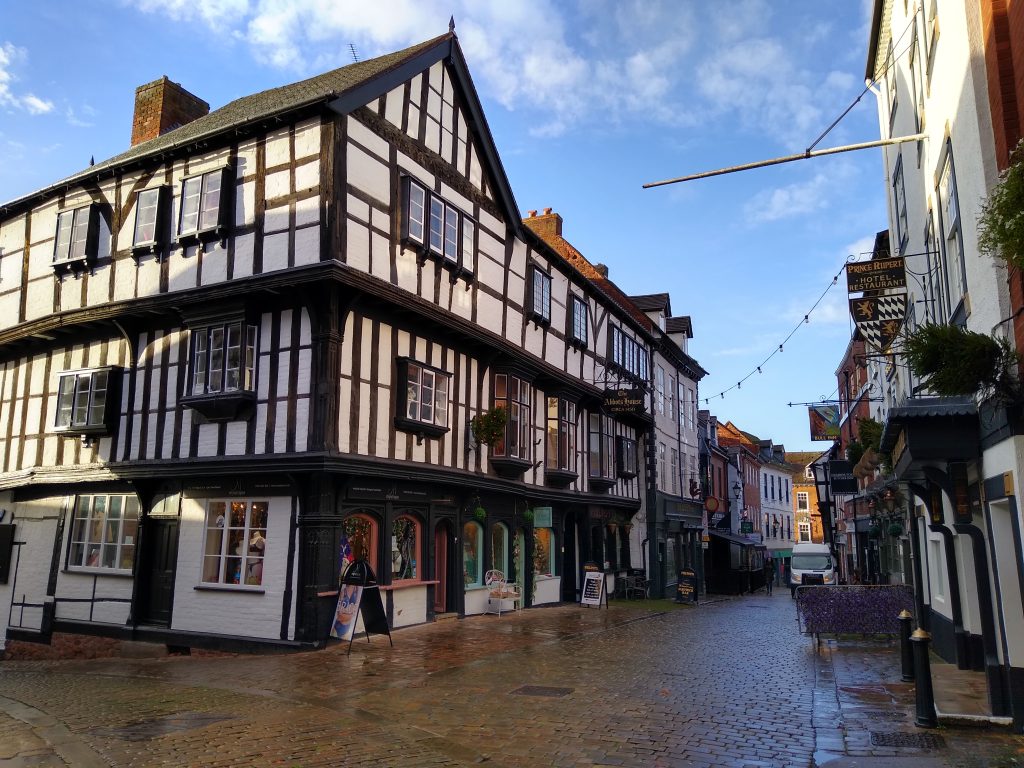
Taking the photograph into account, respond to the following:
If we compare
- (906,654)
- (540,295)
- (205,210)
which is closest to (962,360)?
(906,654)

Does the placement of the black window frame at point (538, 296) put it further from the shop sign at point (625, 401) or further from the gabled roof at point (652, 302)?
the gabled roof at point (652, 302)

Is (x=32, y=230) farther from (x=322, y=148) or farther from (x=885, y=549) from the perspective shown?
(x=885, y=549)

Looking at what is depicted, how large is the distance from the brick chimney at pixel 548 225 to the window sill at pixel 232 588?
1993 centimetres

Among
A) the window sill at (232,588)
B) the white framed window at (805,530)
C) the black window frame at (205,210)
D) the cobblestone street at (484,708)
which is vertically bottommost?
the cobblestone street at (484,708)

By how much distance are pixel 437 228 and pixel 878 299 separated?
9.15 metres

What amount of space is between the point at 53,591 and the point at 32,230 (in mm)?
8765

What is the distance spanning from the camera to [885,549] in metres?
25.9

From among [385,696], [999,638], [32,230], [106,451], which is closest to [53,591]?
[106,451]

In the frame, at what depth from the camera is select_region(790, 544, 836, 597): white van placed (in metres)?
31.3

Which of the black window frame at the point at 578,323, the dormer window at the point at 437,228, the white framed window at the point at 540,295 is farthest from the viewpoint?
the black window frame at the point at 578,323

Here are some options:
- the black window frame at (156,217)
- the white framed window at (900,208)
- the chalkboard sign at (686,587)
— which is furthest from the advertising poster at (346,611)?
the chalkboard sign at (686,587)

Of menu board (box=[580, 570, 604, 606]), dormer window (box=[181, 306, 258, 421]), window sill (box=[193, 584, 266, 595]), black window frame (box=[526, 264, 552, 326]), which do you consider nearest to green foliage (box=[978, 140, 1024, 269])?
dormer window (box=[181, 306, 258, 421])

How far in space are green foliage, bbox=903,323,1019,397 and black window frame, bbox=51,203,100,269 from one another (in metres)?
16.8

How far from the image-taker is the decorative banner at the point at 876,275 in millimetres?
11367
